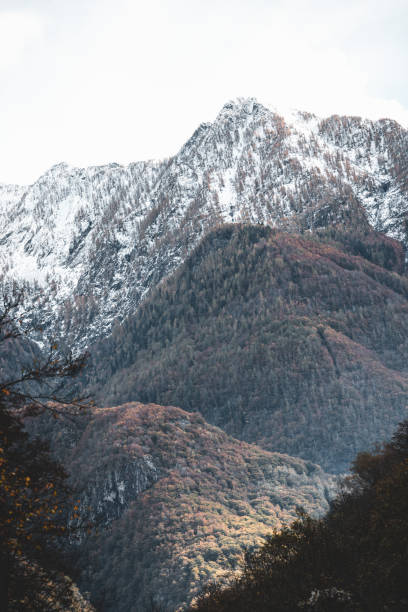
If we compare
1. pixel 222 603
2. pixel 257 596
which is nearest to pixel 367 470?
pixel 222 603

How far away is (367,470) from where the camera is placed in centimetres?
11050

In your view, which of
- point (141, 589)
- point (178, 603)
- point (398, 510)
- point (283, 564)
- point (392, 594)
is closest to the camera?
point (392, 594)

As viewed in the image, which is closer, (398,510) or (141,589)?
(398,510)

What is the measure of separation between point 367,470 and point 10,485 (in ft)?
331

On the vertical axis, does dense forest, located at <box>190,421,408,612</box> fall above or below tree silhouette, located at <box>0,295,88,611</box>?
below

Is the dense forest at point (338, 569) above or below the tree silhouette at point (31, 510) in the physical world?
below

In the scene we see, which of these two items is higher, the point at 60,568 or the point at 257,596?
the point at 60,568

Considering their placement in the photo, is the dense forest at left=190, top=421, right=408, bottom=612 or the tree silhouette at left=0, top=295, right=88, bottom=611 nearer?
the tree silhouette at left=0, top=295, right=88, bottom=611

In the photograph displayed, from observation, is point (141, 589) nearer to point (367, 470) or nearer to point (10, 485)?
point (367, 470)

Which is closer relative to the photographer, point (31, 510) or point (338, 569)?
point (31, 510)

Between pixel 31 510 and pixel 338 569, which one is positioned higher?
pixel 31 510

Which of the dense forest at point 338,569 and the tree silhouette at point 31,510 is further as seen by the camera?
the dense forest at point 338,569

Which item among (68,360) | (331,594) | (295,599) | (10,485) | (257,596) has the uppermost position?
(68,360)

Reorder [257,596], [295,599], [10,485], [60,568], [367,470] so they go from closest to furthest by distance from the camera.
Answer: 1. [10,485]
2. [60,568]
3. [295,599]
4. [257,596]
5. [367,470]
